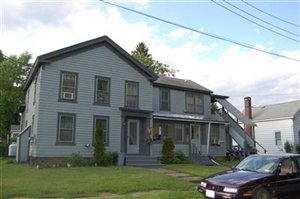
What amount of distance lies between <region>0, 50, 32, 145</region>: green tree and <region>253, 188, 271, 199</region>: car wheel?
106 ft

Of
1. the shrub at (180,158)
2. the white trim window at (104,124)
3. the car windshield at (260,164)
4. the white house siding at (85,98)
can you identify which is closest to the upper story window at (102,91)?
the white house siding at (85,98)

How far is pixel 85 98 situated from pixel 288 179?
50.5ft

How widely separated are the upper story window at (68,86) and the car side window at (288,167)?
1508 cm

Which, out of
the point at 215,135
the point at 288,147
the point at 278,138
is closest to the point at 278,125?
the point at 278,138

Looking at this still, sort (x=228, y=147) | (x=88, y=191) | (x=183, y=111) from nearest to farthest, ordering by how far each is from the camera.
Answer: (x=88, y=191), (x=183, y=111), (x=228, y=147)

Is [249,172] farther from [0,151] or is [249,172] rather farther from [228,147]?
[0,151]

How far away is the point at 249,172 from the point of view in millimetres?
11094

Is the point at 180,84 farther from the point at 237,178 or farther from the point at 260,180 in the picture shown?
the point at 260,180

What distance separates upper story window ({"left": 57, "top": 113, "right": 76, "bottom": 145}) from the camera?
74.8 feet

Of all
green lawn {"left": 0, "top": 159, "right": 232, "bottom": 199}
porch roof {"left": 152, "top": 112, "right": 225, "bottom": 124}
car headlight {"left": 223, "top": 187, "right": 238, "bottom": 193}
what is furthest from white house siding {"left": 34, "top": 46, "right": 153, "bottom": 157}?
car headlight {"left": 223, "top": 187, "right": 238, "bottom": 193}

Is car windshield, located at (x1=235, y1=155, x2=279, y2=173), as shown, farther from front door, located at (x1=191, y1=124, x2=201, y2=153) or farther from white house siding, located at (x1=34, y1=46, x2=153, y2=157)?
front door, located at (x1=191, y1=124, x2=201, y2=153)

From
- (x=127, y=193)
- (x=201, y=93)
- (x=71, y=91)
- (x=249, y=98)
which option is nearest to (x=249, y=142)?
(x=201, y=93)

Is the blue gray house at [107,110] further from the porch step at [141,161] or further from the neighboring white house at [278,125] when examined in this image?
the neighboring white house at [278,125]

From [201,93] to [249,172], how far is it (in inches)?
827
